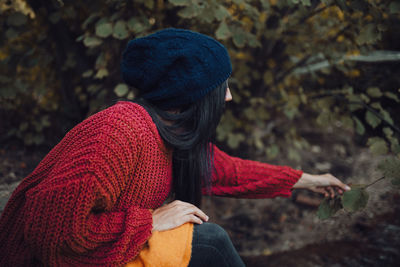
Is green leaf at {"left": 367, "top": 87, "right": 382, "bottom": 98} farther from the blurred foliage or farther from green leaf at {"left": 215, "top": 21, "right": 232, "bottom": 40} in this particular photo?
green leaf at {"left": 215, "top": 21, "right": 232, "bottom": 40}

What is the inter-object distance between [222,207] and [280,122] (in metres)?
1.22

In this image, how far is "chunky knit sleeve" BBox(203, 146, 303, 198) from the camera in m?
1.48

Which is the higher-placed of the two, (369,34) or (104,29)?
(104,29)

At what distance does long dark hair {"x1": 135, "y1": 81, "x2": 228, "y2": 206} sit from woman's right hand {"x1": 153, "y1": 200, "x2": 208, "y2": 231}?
23 centimetres

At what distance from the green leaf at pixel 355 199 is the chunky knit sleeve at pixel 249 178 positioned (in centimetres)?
27

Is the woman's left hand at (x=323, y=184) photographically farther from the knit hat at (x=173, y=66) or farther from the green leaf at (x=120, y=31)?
the green leaf at (x=120, y=31)

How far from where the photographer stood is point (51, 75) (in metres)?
2.29

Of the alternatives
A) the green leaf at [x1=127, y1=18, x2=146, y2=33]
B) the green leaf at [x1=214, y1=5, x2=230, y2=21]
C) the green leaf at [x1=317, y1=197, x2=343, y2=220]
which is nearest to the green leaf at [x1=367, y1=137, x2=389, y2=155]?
the green leaf at [x1=317, y1=197, x2=343, y2=220]

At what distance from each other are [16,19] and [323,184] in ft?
6.46

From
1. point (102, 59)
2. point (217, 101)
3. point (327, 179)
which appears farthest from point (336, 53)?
point (102, 59)

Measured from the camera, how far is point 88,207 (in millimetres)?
885

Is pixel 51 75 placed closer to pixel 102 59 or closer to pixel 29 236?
pixel 102 59

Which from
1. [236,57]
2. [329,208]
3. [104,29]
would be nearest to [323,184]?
[329,208]

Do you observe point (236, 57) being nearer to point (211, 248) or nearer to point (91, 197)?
point (211, 248)
